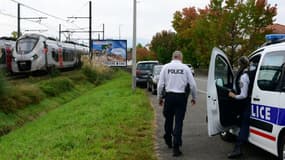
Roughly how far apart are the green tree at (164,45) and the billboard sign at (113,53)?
122 feet

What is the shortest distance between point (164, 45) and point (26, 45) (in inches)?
2221

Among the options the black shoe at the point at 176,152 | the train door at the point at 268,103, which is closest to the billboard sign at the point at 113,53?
the black shoe at the point at 176,152

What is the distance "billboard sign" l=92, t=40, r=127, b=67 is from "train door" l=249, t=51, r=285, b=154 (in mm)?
33625

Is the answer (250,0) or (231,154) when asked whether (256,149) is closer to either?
(231,154)

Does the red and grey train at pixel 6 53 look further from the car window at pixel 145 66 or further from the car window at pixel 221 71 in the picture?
the car window at pixel 221 71

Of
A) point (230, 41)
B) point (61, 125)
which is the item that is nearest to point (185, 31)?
point (230, 41)

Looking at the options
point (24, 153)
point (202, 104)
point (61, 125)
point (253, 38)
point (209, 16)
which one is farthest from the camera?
point (209, 16)

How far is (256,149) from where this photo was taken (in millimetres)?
8914

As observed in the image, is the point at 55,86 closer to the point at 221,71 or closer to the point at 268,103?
the point at 221,71

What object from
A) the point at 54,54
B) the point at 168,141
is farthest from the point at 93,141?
the point at 54,54

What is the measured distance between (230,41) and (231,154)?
42.5 m

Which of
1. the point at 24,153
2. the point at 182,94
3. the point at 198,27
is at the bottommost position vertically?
the point at 24,153

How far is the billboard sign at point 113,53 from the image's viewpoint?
41531mm

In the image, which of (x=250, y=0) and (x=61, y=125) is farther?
(x=250, y=0)
